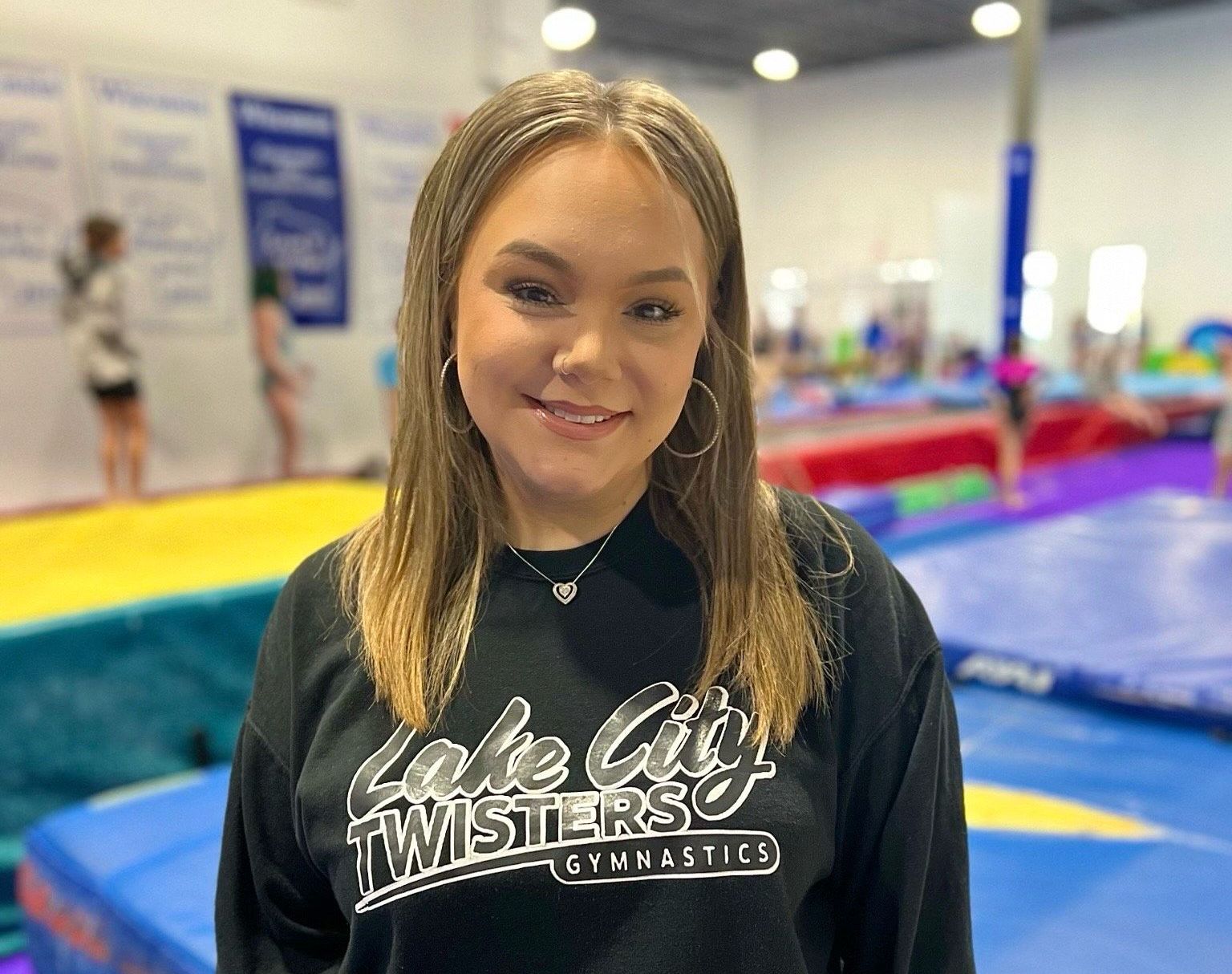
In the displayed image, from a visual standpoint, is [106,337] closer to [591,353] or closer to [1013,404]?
[591,353]

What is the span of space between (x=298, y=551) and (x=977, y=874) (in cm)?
231

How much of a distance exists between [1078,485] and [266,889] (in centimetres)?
671

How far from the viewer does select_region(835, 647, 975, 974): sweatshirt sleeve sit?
0.88 meters

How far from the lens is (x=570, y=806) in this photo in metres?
0.86

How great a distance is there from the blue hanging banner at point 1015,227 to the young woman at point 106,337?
15.6ft

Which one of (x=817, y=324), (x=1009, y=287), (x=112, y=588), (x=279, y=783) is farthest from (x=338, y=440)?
(x=817, y=324)

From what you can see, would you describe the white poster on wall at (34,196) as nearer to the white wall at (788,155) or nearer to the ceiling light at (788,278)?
the white wall at (788,155)

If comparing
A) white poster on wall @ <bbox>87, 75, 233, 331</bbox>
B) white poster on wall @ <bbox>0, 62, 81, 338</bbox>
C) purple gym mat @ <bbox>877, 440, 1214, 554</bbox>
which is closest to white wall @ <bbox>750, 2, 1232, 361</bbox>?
purple gym mat @ <bbox>877, 440, 1214, 554</bbox>

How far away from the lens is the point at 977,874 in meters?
1.78

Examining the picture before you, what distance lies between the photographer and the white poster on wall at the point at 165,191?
509 centimetres

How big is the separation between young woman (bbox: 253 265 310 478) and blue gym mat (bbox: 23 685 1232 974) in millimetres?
3789

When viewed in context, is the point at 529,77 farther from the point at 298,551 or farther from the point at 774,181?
the point at 774,181

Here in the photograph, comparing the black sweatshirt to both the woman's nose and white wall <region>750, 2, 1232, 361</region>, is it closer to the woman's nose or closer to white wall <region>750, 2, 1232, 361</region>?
the woman's nose

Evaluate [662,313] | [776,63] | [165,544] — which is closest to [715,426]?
[662,313]
